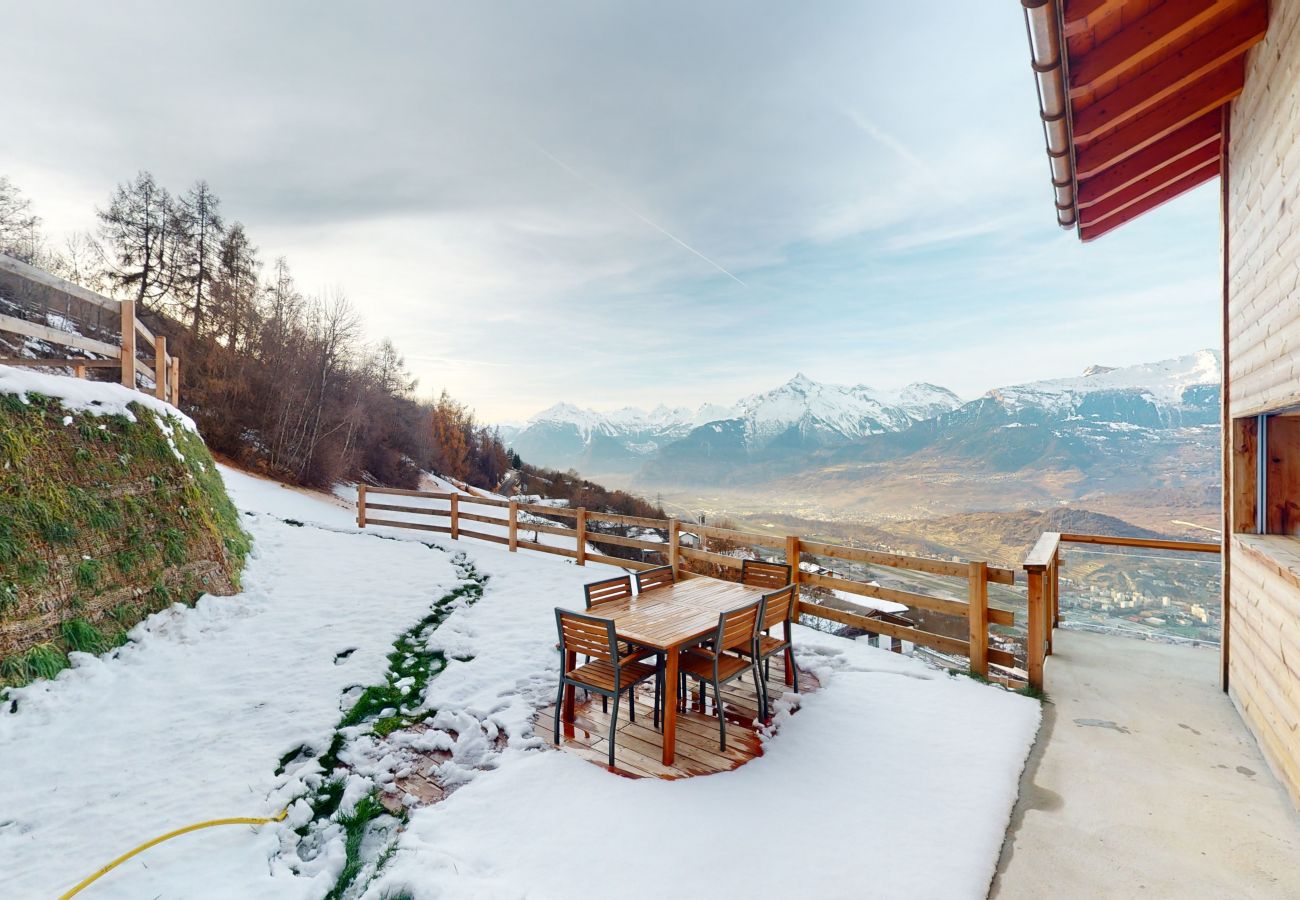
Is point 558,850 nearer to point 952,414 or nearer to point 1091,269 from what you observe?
point 1091,269

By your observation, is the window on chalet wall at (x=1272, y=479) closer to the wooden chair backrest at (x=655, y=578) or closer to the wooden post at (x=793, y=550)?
the wooden post at (x=793, y=550)

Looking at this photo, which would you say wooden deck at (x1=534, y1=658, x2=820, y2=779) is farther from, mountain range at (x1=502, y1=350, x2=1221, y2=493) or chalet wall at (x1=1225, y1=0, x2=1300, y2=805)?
mountain range at (x1=502, y1=350, x2=1221, y2=493)

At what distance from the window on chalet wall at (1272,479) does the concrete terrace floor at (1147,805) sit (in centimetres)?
132

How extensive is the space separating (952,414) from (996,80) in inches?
7143

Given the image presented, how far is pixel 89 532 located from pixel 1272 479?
8311 millimetres

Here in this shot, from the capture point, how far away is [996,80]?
288 inches

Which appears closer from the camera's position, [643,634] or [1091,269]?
[643,634]

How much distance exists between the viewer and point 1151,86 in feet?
10.9

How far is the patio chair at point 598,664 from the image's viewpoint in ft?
9.80

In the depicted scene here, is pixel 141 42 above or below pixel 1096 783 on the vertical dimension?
A: above

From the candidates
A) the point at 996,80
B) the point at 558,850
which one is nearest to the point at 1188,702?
the point at 558,850

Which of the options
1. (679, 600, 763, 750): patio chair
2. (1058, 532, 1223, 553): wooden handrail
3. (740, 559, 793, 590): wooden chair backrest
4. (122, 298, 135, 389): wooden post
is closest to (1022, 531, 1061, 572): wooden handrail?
(1058, 532, 1223, 553): wooden handrail

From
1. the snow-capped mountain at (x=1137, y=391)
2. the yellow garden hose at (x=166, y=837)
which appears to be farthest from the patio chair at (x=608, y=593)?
the snow-capped mountain at (x=1137, y=391)

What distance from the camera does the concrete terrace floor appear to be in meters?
2.14
